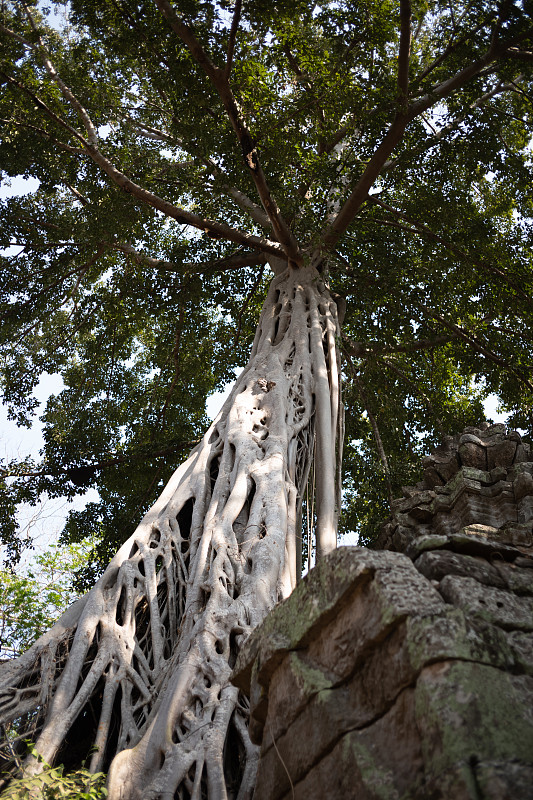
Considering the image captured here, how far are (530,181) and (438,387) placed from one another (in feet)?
8.59

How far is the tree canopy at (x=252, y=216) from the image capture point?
5.78 metres

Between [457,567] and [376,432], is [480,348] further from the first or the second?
[457,567]

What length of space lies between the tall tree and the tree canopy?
4 centimetres

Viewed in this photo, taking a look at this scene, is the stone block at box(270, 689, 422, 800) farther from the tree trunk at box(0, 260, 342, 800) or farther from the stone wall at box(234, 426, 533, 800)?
the tree trunk at box(0, 260, 342, 800)

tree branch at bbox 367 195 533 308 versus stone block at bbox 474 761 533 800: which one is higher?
tree branch at bbox 367 195 533 308

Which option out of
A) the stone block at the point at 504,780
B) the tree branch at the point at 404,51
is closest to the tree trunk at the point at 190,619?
the stone block at the point at 504,780

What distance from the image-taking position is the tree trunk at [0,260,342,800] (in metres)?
2.66

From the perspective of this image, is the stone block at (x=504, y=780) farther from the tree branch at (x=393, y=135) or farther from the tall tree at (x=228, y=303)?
the tree branch at (x=393, y=135)

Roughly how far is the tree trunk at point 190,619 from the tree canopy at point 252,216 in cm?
222

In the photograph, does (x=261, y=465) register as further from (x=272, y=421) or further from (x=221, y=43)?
(x=221, y=43)

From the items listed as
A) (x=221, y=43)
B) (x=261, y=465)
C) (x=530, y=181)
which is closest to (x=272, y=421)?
Result: (x=261, y=465)

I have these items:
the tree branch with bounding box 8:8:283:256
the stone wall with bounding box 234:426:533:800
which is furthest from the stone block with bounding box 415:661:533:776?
the tree branch with bounding box 8:8:283:256

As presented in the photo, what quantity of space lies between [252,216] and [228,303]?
4.25ft

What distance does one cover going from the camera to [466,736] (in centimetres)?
130
